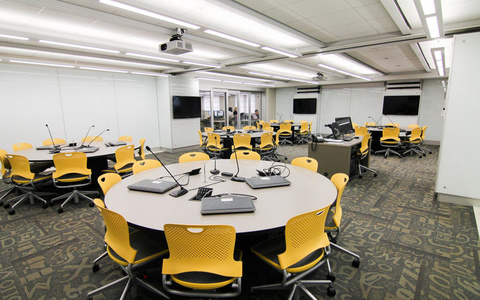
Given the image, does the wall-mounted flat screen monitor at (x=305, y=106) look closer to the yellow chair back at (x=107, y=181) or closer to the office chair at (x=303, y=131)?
the office chair at (x=303, y=131)

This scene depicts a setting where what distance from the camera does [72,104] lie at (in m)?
6.86

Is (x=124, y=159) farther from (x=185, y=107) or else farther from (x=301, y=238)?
(x=185, y=107)

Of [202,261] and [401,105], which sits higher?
[401,105]

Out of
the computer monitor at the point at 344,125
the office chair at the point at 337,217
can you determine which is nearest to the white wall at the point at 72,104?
the computer monitor at the point at 344,125

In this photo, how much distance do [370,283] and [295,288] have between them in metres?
0.81

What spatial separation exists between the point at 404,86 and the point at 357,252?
33.9ft

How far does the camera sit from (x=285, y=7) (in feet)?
11.6

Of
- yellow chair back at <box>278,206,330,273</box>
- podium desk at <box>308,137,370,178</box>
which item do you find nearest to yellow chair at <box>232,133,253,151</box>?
podium desk at <box>308,137,370,178</box>

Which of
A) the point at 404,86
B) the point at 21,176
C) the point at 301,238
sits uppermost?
the point at 404,86

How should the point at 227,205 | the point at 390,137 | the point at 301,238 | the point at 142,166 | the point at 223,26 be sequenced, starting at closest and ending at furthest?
the point at 301,238, the point at 227,205, the point at 142,166, the point at 223,26, the point at 390,137

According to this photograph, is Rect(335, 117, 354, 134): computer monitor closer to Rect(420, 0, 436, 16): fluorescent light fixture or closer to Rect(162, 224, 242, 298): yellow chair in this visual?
Rect(420, 0, 436, 16): fluorescent light fixture

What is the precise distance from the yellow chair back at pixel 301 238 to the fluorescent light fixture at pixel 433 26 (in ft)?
10.9

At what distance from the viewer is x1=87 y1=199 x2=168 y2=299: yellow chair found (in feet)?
5.52

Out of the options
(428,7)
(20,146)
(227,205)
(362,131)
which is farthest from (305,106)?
(227,205)
